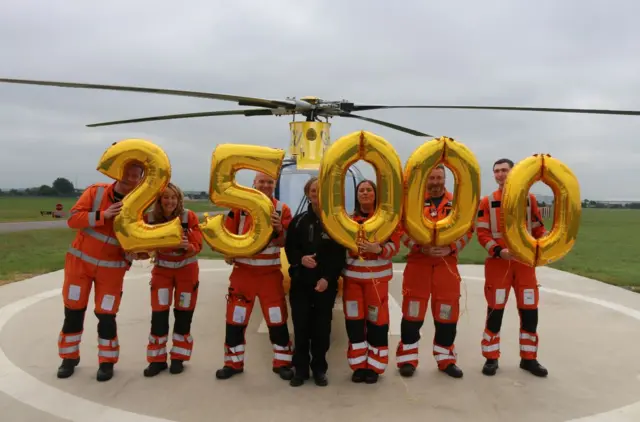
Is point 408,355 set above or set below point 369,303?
below

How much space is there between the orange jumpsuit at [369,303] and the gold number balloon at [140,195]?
1.53 metres

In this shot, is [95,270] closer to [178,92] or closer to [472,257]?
[178,92]

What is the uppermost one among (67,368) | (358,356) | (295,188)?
(295,188)

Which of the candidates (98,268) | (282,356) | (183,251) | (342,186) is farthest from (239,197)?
(282,356)

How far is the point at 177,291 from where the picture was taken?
432cm

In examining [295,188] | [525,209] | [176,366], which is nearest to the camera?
[525,209]

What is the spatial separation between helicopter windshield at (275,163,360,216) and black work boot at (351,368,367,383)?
203cm

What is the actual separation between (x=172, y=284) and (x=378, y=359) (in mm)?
1997

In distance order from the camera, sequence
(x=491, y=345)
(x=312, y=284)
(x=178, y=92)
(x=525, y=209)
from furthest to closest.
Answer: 1. (x=178, y=92)
2. (x=491, y=345)
3. (x=312, y=284)
4. (x=525, y=209)

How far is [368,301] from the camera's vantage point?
4.10 meters

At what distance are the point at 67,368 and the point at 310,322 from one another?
223 centimetres

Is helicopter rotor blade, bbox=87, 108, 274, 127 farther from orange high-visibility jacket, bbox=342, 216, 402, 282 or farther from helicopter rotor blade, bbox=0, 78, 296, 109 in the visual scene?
orange high-visibility jacket, bbox=342, 216, 402, 282

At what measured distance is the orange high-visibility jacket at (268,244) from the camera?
415 cm

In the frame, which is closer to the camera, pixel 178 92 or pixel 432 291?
pixel 432 291
